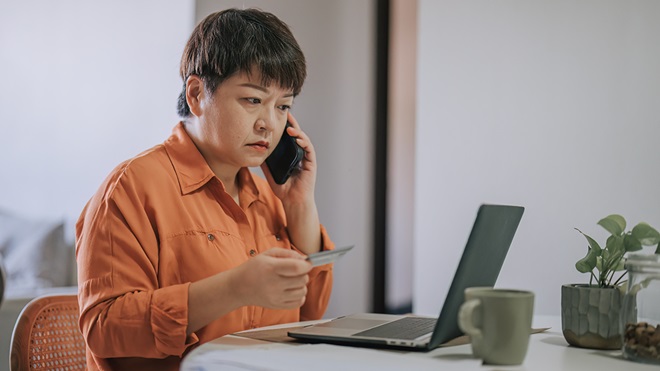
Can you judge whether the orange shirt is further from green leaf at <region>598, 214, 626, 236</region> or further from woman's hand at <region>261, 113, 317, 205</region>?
green leaf at <region>598, 214, 626, 236</region>

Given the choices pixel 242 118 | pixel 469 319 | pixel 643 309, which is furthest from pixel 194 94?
pixel 643 309

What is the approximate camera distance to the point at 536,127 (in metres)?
2.51

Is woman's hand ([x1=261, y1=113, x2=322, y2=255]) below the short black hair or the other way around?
below

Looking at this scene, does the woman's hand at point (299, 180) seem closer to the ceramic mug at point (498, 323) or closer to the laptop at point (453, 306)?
the laptop at point (453, 306)

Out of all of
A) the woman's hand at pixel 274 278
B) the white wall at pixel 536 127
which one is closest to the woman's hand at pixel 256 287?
the woman's hand at pixel 274 278

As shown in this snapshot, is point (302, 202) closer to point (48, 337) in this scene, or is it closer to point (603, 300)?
point (48, 337)

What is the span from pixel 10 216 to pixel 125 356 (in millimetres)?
1897

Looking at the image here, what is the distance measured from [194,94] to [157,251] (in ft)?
1.13

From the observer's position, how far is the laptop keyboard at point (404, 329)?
108cm

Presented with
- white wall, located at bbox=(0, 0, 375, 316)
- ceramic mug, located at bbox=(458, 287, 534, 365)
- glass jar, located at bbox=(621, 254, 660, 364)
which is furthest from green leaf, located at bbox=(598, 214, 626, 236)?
white wall, located at bbox=(0, 0, 375, 316)

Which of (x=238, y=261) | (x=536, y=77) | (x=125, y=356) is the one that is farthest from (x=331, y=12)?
(x=125, y=356)

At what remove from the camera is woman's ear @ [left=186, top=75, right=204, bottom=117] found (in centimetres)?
145

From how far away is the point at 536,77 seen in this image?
99.4 inches

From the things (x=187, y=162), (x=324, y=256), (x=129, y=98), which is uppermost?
(x=129, y=98)
